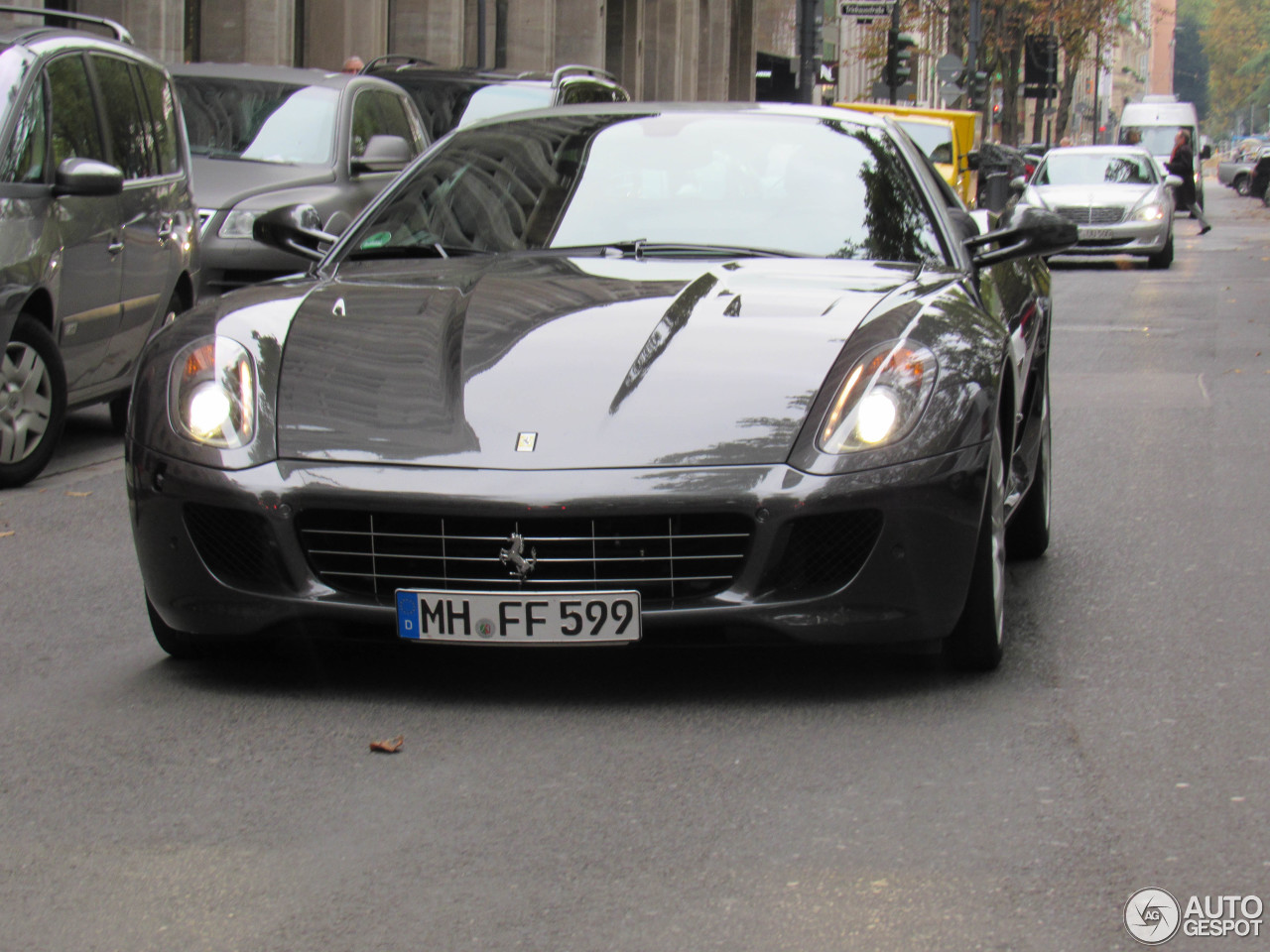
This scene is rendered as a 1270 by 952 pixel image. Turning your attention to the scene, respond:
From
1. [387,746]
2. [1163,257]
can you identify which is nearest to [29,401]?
[387,746]

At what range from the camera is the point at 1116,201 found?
85.8 feet

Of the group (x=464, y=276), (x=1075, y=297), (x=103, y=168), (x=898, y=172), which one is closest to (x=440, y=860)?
(x=464, y=276)

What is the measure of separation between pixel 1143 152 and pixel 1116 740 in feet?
83.3

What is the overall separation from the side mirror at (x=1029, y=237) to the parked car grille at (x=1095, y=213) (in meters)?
20.5

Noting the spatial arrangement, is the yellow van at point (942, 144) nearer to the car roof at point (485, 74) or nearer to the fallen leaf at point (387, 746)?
the car roof at point (485, 74)

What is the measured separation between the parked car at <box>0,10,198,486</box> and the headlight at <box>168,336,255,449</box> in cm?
334

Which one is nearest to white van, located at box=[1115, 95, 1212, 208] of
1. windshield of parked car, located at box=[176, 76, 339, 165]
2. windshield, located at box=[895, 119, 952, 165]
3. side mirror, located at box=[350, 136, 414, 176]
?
windshield, located at box=[895, 119, 952, 165]

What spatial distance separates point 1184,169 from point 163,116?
2867 cm

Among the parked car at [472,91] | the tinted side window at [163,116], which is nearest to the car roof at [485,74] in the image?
the parked car at [472,91]

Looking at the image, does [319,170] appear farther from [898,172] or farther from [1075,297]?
[1075,297]

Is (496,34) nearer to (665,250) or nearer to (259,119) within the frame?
(259,119)

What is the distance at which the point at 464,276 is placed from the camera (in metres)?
5.37

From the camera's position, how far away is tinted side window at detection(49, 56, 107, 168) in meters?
8.66

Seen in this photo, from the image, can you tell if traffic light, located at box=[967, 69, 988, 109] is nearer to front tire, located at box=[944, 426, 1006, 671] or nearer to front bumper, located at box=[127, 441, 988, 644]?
front tire, located at box=[944, 426, 1006, 671]
